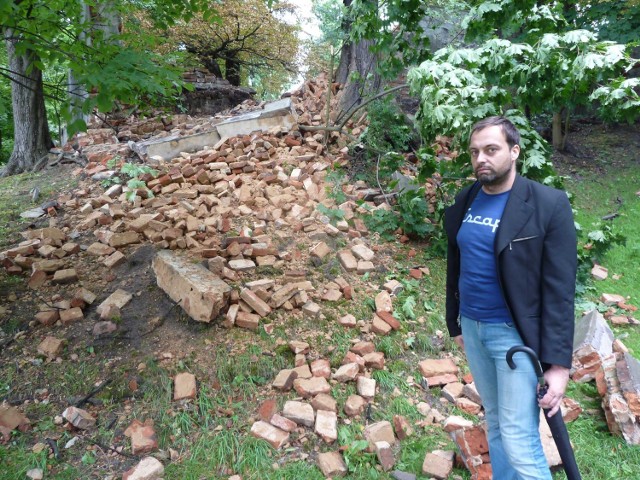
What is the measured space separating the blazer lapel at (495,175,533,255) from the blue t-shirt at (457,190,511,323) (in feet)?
0.16

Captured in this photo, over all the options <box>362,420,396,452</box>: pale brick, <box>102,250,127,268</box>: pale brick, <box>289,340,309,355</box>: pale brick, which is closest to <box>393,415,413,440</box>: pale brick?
<box>362,420,396,452</box>: pale brick

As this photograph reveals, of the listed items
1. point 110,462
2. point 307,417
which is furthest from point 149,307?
point 307,417

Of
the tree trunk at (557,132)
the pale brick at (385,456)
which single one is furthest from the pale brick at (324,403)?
the tree trunk at (557,132)

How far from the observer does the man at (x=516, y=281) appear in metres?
1.90

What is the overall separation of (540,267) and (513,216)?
24 cm

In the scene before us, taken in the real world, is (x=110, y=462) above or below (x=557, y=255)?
below

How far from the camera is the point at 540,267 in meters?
1.94

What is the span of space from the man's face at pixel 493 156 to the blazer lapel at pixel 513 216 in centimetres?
9

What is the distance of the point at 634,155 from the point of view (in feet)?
30.1

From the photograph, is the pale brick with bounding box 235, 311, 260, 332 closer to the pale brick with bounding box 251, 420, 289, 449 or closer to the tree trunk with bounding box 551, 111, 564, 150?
the pale brick with bounding box 251, 420, 289, 449

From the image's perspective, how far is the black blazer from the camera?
1.89m

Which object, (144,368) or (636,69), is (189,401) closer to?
(144,368)

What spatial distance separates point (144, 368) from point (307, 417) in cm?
128

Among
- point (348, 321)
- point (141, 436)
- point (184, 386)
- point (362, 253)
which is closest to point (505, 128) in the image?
point (348, 321)
